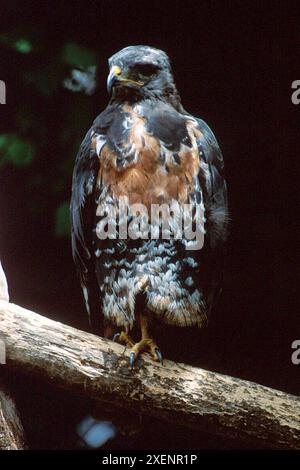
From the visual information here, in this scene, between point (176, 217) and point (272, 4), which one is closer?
point (176, 217)

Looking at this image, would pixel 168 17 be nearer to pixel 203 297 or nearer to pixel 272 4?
pixel 272 4

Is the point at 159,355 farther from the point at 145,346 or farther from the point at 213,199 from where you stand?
the point at 213,199

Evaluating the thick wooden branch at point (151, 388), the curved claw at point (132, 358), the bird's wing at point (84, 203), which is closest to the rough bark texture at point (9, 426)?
the thick wooden branch at point (151, 388)

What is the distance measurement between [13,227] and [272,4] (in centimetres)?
97

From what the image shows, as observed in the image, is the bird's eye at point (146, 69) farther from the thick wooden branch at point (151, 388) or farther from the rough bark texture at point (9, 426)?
the rough bark texture at point (9, 426)

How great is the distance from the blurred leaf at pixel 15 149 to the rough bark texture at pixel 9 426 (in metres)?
0.61

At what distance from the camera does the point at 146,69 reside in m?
1.68

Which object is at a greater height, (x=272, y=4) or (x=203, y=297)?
(x=272, y=4)

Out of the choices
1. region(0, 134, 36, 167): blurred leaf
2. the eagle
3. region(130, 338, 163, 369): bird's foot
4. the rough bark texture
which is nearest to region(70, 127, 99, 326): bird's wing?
the eagle

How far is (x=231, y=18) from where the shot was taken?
1844 millimetres

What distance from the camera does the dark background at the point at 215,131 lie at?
5.85ft

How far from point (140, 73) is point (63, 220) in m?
0.47

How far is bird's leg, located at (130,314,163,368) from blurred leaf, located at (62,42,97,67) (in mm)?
707

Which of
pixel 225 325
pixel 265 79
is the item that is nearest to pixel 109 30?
pixel 265 79
